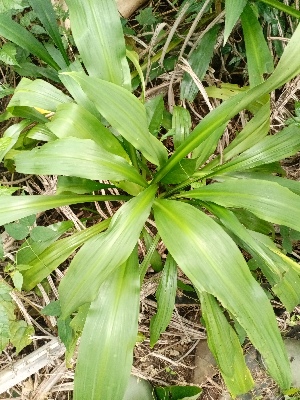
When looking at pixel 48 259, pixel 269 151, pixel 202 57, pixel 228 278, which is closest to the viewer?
pixel 228 278

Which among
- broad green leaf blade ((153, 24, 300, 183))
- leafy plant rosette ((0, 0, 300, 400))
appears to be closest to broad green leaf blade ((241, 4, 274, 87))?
leafy plant rosette ((0, 0, 300, 400))

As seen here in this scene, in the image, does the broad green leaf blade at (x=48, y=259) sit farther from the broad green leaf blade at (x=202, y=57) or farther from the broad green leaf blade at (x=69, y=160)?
the broad green leaf blade at (x=202, y=57)

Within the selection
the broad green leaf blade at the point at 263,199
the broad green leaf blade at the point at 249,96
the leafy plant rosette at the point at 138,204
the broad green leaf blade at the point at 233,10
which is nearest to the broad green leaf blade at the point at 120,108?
the leafy plant rosette at the point at 138,204

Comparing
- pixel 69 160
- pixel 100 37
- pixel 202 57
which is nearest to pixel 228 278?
pixel 69 160

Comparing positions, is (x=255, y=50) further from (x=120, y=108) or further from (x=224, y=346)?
(x=224, y=346)

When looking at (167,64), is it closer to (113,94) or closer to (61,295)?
(113,94)

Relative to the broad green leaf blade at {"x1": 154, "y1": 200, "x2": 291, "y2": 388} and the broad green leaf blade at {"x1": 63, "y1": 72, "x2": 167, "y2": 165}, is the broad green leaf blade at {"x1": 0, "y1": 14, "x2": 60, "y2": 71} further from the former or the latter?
the broad green leaf blade at {"x1": 154, "y1": 200, "x2": 291, "y2": 388}
